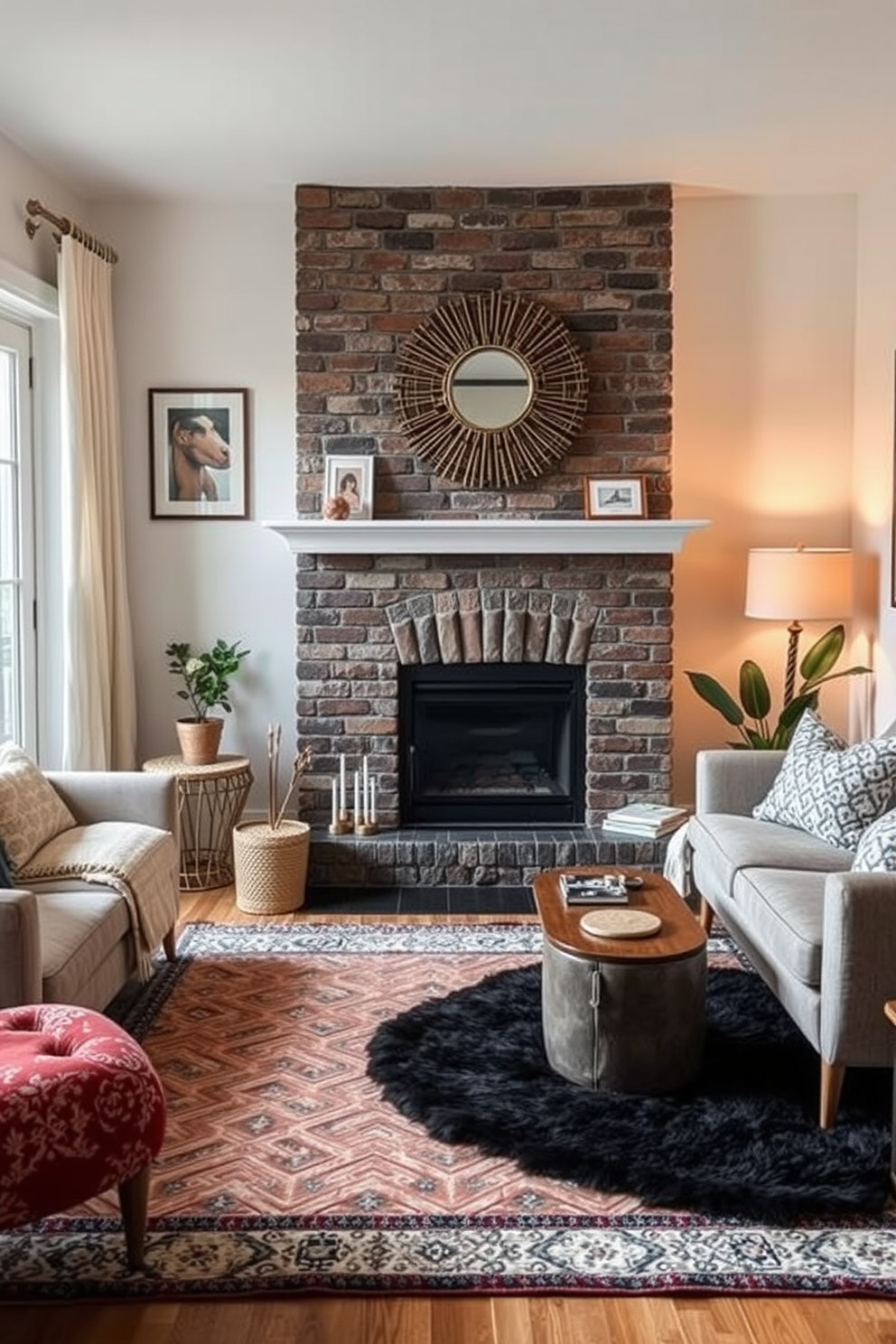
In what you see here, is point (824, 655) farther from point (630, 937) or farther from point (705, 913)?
point (630, 937)

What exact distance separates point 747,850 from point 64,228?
3299 millimetres

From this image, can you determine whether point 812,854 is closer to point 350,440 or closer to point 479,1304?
point 479,1304

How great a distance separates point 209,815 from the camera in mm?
4797

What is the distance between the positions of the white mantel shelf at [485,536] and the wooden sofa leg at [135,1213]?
9.49ft

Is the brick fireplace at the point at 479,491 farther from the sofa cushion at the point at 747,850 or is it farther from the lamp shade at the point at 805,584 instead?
the sofa cushion at the point at 747,850

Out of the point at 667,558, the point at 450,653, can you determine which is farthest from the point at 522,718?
the point at 667,558

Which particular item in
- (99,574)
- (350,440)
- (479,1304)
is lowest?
(479,1304)

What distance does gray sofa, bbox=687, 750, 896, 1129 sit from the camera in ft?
8.44

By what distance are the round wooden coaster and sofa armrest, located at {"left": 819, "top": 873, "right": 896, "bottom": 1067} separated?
0.44 meters

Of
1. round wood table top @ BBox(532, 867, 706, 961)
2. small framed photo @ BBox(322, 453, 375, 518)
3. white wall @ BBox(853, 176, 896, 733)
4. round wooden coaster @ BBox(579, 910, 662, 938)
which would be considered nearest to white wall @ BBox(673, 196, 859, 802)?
white wall @ BBox(853, 176, 896, 733)

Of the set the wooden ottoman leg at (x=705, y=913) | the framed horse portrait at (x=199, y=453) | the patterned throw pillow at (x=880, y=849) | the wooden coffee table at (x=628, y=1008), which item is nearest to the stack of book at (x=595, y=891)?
the wooden coffee table at (x=628, y=1008)

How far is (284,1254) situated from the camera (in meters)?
2.24

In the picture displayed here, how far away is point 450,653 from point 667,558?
96cm

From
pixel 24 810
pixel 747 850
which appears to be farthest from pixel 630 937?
pixel 24 810
